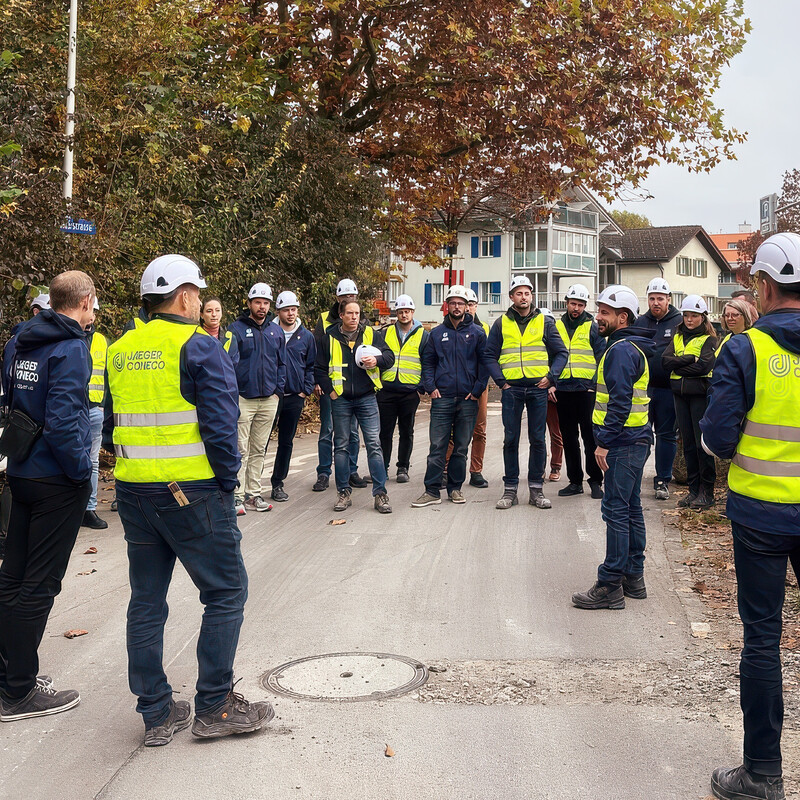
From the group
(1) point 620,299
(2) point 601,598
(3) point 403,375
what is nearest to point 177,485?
Answer: (2) point 601,598

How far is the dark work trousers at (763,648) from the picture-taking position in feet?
12.9

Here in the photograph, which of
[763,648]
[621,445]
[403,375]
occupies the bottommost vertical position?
[763,648]

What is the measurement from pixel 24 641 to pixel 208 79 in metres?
13.6

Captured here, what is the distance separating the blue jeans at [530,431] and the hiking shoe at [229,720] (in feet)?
19.7

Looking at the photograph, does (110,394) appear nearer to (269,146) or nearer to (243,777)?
(243,777)

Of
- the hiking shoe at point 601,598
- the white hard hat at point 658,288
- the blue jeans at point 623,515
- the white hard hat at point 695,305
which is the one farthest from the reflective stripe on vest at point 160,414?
the white hard hat at point 658,288

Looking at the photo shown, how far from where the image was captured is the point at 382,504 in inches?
397

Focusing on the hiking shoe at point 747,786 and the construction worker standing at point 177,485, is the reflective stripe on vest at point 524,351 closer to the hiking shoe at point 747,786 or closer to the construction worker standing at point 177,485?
the construction worker standing at point 177,485

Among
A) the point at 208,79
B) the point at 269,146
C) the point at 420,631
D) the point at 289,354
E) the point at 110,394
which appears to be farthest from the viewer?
the point at 269,146

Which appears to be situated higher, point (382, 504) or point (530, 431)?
point (530, 431)

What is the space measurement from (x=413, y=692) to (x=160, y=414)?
2.04 meters

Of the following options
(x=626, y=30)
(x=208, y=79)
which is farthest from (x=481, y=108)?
(x=208, y=79)

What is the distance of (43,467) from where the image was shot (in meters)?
5.02

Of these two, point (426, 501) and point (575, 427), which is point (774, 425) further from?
point (575, 427)
